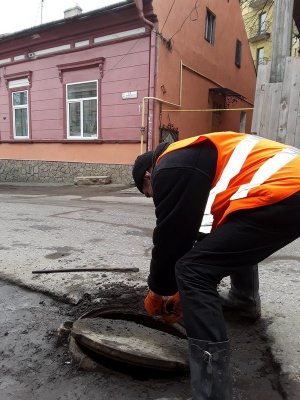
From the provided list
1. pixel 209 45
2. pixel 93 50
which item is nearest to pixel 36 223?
pixel 93 50

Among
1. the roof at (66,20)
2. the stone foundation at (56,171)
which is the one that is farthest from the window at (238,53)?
the stone foundation at (56,171)

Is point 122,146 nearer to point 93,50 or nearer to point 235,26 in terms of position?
point 93,50

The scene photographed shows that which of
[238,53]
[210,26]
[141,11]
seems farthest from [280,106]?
[238,53]

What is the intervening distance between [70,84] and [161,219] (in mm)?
11230

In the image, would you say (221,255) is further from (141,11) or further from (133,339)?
(141,11)

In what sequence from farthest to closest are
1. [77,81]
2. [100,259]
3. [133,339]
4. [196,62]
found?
[196,62] < [77,81] < [100,259] < [133,339]

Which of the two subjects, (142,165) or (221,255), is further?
(142,165)

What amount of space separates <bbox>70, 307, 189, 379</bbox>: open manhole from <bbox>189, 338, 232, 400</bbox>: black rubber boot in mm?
406

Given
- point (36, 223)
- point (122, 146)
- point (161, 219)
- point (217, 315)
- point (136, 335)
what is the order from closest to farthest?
point (217, 315), point (161, 219), point (136, 335), point (36, 223), point (122, 146)

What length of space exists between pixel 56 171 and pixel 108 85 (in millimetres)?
3607

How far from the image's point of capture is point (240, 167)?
4.90 ft

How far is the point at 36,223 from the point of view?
5324 millimetres

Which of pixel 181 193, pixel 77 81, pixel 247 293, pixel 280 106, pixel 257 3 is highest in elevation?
pixel 257 3

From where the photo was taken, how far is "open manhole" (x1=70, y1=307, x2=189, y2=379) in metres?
1.79
